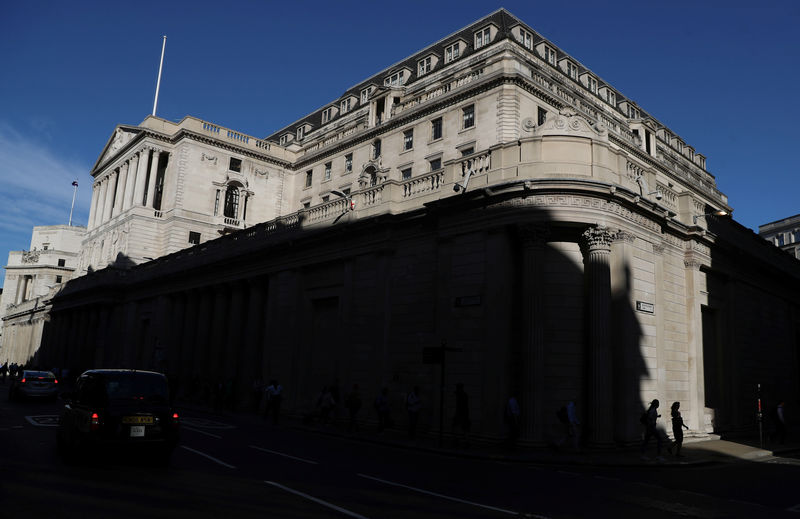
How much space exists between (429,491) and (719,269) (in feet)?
69.1

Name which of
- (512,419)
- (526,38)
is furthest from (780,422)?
(526,38)

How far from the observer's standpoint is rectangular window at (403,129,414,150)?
45.0 metres

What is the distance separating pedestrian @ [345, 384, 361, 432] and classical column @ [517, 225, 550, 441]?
6.73 meters

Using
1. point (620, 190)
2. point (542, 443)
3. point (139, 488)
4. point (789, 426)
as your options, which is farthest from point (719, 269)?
point (139, 488)

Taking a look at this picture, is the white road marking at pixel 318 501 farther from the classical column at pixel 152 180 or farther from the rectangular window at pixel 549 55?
the classical column at pixel 152 180

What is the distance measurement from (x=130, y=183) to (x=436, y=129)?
31.9 meters

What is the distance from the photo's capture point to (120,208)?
56.2m

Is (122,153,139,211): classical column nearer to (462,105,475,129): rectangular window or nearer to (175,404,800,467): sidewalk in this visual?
(462,105,475,129): rectangular window

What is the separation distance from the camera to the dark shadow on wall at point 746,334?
25094 millimetres

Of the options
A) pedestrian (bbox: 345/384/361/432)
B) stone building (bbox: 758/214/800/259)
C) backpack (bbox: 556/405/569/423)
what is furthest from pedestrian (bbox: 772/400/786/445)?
stone building (bbox: 758/214/800/259)

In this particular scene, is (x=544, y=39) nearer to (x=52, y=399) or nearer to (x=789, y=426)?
(x=789, y=426)

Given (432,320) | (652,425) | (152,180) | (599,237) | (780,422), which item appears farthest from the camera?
(152,180)

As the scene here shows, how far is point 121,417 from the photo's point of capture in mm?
11031

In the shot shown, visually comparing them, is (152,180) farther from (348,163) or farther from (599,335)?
(599,335)
